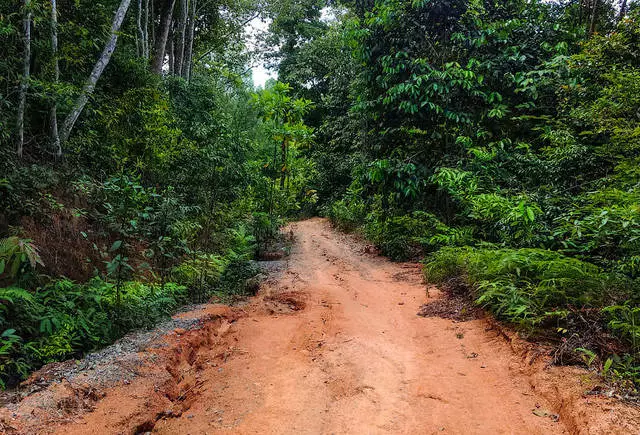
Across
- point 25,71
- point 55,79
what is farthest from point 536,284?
point 55,79

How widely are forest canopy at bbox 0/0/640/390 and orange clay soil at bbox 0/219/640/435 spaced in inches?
17.9

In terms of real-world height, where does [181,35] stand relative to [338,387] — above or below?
above

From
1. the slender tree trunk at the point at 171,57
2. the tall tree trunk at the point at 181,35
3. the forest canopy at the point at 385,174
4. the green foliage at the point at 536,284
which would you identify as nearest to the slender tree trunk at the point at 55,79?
the forest canopy at the point at 385,174

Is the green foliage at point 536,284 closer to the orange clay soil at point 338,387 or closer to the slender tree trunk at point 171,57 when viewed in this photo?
the orange clay soil at point 338,387

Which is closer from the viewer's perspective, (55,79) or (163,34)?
(55,79)

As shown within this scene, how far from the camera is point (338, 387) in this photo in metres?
2.87

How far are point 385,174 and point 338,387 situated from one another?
5957mm

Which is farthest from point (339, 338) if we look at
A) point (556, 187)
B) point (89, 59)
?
point (89, 59)

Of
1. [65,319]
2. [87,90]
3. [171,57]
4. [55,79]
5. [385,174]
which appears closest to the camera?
[65,319]

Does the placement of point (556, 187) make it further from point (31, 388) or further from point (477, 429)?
point (31, 388)

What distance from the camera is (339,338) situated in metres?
3.85

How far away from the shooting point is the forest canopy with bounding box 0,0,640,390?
359 cm

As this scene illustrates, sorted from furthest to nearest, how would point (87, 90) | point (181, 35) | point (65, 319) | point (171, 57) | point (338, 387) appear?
point (171, 57) → point (181, 35) → point (87, 90) → point (65, 319) → point (338, 387)

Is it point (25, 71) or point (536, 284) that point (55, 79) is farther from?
point (536, 284)
